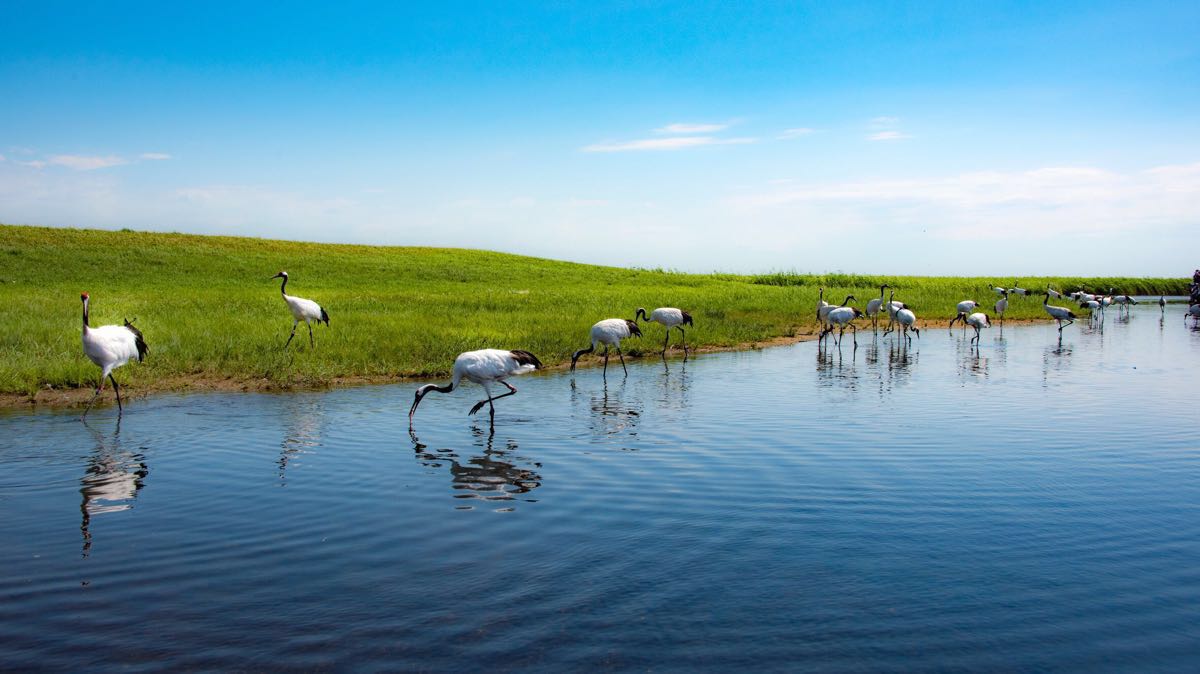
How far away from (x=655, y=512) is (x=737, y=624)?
8.86 feet

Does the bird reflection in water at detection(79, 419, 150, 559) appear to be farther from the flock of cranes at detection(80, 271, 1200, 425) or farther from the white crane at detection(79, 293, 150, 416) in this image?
the flock of cranes at detection(80, 271, 1200, 425)

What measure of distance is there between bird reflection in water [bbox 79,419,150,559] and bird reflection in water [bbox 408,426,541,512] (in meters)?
3.37

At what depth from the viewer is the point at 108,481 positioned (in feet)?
33.3

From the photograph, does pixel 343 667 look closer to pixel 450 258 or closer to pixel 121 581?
pixel 121 581

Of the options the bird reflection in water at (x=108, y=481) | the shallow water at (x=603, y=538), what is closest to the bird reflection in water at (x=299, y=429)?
the shallow water at (x=603, y=538)

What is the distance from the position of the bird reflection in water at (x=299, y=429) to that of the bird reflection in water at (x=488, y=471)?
150 cm

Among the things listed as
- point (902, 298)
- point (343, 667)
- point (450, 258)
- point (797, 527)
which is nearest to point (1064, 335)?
point (902, 298)

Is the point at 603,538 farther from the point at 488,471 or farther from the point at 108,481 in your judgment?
the point at 108,481

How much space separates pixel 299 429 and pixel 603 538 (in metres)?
7.13

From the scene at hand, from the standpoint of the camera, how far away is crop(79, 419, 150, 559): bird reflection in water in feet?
29.5

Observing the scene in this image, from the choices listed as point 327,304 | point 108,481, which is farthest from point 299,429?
point 327,304

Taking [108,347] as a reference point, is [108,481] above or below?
below

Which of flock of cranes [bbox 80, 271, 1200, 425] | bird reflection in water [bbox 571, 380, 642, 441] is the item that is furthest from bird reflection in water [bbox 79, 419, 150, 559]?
bird reflection in water [bbox 571, 380, 642, 441]

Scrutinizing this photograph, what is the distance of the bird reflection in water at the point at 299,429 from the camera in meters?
11.5
